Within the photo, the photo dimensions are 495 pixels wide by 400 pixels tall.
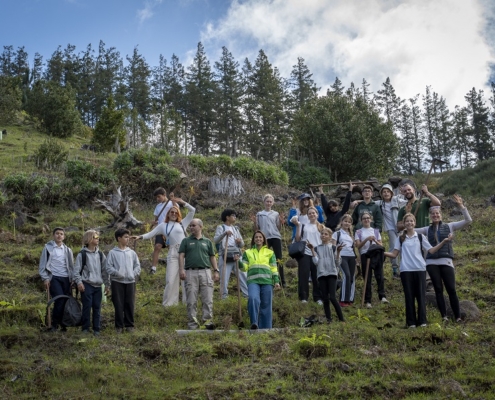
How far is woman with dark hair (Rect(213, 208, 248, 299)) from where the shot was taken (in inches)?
378

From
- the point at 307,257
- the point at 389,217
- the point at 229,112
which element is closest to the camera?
the point at 307,257

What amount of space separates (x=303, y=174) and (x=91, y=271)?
22.6 m

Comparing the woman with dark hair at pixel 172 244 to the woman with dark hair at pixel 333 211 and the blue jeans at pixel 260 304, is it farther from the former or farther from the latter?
the woman with dark hair at pixel 333 211

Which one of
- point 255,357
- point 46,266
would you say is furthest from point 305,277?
point 46,266

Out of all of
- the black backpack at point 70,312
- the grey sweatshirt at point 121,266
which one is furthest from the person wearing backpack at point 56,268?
the grey sweatshirt at point 121,266

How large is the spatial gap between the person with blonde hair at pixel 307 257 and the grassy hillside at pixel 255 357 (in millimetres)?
285

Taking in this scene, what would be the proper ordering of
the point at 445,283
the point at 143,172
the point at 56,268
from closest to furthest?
1. the point at 445,283
2. the point at 56,268
3. the point at 143,172

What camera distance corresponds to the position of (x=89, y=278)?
8227mm

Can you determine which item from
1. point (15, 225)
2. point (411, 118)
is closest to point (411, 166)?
point (411, 118)

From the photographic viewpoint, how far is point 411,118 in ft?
199

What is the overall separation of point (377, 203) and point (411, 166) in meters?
51.6

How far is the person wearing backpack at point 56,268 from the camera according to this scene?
8578 millimetres

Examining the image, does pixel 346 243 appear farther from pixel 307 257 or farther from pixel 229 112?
pixel 229 112

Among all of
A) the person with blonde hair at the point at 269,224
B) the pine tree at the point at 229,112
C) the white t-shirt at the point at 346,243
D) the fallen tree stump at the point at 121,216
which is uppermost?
the pine tree at the point at 229,112
